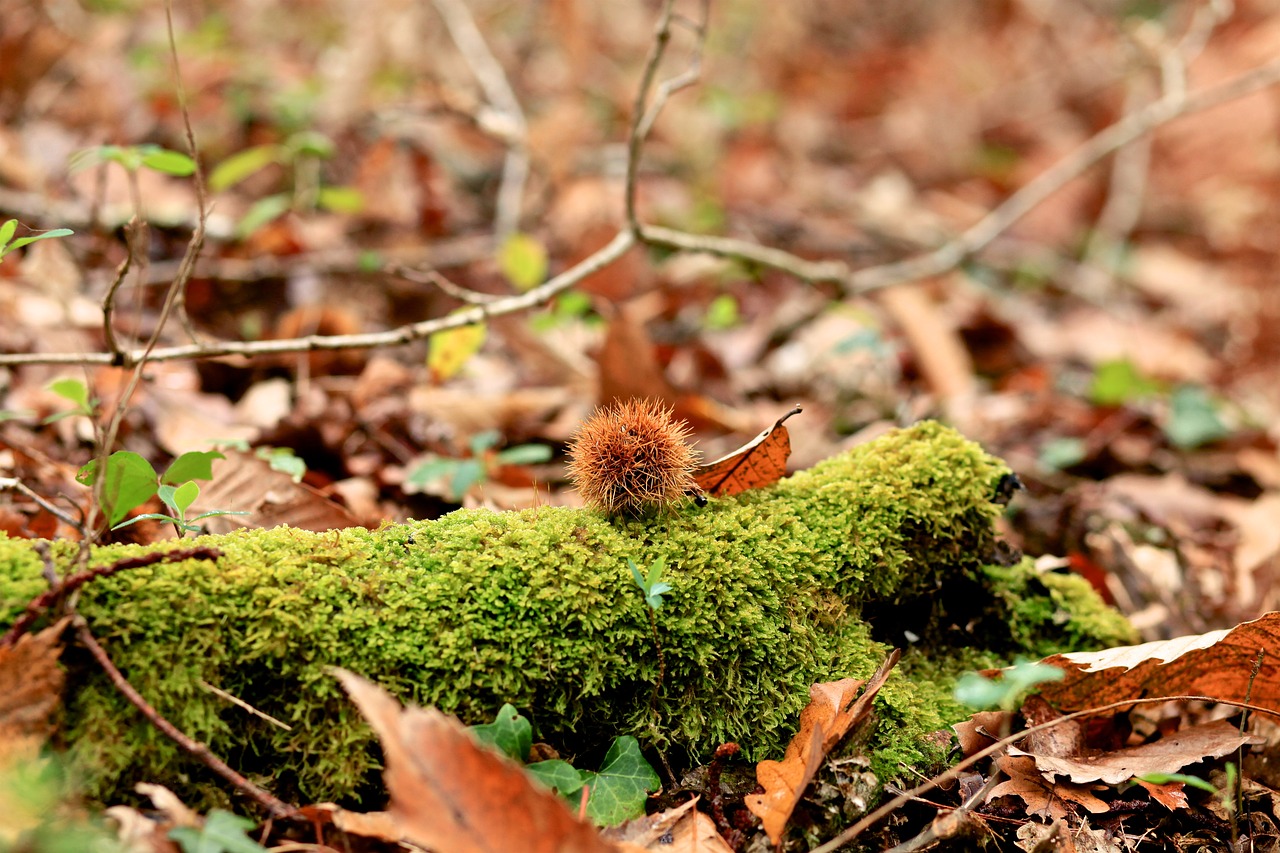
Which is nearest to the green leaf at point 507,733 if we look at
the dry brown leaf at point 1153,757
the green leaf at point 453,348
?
the dry brown leaf at point 1153,757

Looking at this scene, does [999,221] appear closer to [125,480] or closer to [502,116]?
[502,116]

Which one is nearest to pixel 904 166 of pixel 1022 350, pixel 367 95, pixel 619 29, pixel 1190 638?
pixel 619 29

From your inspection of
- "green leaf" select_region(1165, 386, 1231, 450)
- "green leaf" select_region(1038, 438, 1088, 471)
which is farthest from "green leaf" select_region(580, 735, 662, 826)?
"green leaf" select_region(1165, 386, 1231, 450)

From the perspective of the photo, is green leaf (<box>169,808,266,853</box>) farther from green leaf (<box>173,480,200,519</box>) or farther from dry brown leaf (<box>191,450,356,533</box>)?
dry brown leaf (<box>191,450,356,533</box>)

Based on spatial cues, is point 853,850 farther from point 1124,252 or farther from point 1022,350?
point 1124,252

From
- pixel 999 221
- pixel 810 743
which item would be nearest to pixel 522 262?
pixel 999 221

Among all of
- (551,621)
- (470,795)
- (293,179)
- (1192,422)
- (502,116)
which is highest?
(502,116)
